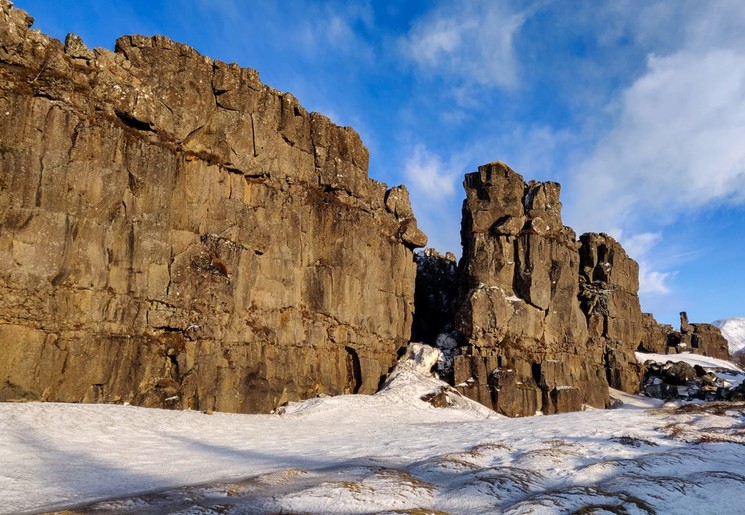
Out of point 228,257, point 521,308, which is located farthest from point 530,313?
point 228,257

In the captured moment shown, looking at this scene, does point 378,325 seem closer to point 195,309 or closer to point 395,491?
point 195,309

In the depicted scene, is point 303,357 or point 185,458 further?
point 303,357

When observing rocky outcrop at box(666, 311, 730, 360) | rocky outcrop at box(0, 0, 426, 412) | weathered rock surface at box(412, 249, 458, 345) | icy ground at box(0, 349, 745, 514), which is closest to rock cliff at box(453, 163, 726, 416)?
weathered rock surface at box(412, 249, 458, 345)

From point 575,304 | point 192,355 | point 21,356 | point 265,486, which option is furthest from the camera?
point 575,304

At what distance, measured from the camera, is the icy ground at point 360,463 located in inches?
412

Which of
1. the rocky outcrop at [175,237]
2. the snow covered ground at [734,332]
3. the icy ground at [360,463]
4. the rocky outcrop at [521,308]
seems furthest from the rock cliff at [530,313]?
the snow covered ground at [734,332]

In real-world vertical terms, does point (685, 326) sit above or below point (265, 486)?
above

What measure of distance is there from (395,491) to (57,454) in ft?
32.8

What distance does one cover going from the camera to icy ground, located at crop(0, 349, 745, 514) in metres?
10.5

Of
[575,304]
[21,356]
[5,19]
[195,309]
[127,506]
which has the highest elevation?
[5,19]

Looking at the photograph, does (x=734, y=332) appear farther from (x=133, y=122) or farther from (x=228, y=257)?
(x=133, y=122)

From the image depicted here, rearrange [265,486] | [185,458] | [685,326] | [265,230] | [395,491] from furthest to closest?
1. [685,326]
2. [265,230]
3. [185,458]
4. [265,486]
5. [395,491]

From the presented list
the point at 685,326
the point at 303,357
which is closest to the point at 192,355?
the point at 303,357

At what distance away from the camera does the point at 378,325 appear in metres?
37.8
